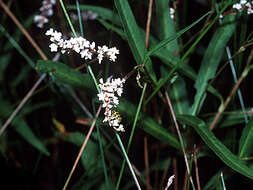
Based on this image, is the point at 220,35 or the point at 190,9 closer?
the point at 220,35

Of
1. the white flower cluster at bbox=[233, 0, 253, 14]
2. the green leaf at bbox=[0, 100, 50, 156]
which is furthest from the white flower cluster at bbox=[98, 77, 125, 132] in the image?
the green leaf at bbox=[0, 100, 50, 156]

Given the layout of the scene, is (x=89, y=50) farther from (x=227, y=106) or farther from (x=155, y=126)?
(x=227, y=106)

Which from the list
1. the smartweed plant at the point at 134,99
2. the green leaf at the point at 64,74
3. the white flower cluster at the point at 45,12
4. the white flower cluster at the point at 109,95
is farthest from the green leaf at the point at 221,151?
the white flower cluster at the point at 45,12

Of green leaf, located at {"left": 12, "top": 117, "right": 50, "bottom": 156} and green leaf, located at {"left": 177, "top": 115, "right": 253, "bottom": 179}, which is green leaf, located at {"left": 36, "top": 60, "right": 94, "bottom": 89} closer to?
green leaf, located at {"left": 177, "top": 115, "right": 253, "bottom": 179}

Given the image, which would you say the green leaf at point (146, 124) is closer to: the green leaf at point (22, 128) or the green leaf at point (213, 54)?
the green leaf at point (213, 54)

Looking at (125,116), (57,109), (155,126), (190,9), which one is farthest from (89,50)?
(190,9)

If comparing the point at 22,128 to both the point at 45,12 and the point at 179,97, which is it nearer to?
the point at 45,12
